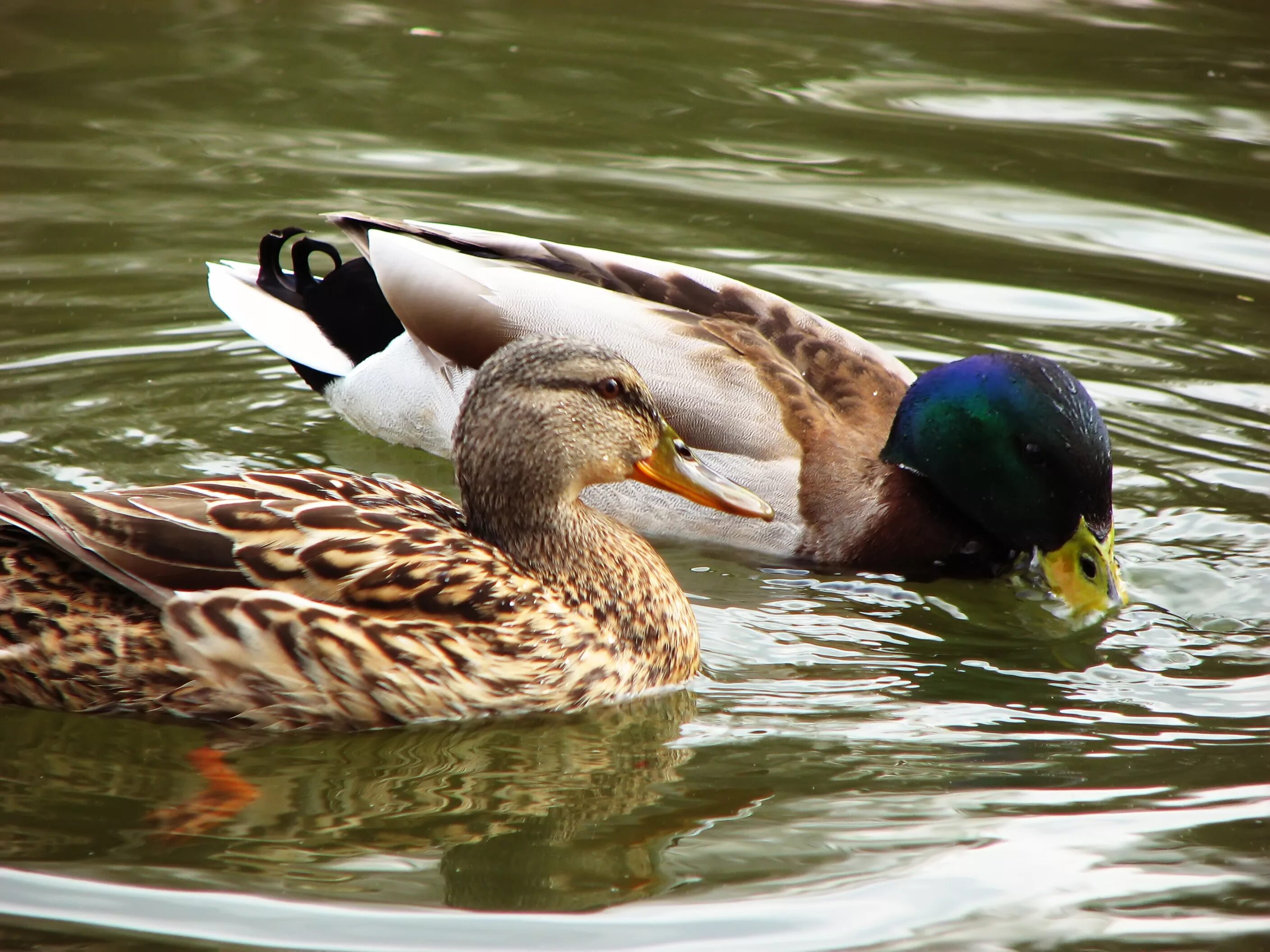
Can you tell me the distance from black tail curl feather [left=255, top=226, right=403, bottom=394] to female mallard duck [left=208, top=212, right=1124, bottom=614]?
14 cm

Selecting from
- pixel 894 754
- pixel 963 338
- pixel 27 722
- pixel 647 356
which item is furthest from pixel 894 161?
pixel 27 722

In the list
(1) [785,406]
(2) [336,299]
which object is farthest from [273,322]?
(1) [785,406]

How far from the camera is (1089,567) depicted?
591 cm

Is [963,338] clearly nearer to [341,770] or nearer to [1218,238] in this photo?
[1218,238]

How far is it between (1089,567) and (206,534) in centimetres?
286

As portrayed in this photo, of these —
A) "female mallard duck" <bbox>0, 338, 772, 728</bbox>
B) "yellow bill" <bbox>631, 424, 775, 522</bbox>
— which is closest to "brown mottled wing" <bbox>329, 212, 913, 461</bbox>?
"yellow bill" <bbox>631, 424, 775, 522</bbox>

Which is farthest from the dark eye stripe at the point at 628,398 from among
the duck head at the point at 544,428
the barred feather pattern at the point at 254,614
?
the barred feather pattern at the point at 254,614

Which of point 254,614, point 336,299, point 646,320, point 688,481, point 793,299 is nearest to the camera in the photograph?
point 254,614

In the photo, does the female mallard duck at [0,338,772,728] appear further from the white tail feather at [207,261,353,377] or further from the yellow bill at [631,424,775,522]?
the white tail feather at [207,261,353,377]

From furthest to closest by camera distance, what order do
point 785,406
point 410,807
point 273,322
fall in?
point 273,322 → point 785,406 → point 410,807

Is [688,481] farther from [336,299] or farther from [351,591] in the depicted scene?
[336,299]

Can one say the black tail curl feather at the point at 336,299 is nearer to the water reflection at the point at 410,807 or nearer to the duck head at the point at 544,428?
the duck head at the point at 544,428

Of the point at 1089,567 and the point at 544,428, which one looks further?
the point at 1089,567

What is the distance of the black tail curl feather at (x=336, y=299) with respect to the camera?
7426 mm
